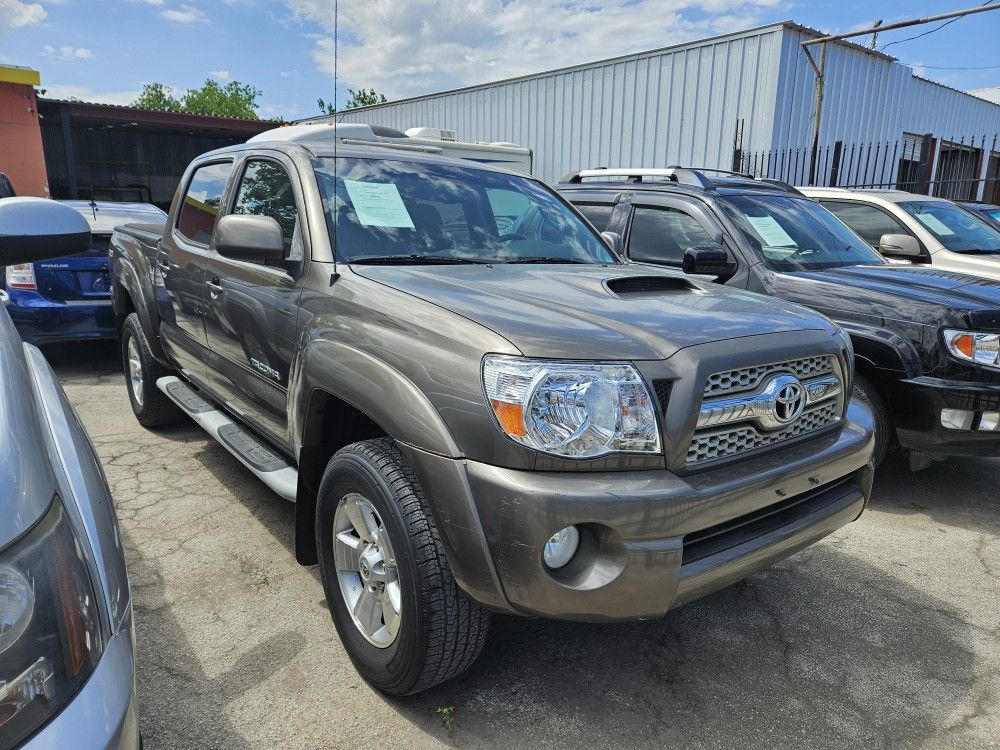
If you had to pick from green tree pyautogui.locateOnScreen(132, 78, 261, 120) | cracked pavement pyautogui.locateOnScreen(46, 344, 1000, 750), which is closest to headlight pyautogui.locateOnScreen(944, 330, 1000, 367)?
cracked pavement pyautogui.locateOnScreen(46, 344, 1000, 750)

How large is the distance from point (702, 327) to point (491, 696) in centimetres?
137

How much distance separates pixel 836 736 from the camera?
2174 millimetres

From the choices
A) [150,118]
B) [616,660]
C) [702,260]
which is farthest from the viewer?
[150,118]

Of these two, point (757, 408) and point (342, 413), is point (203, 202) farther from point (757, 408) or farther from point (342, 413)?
point (757, 408)

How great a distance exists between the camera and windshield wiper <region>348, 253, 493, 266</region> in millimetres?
2684

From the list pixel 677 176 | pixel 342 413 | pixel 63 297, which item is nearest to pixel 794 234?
pixel 677 176

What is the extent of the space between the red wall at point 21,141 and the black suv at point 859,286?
13687 mm

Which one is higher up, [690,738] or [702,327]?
[702,327]

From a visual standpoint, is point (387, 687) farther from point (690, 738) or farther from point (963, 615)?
point (963, 615)

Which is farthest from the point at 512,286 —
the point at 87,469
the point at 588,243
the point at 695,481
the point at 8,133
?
the point at 8,133

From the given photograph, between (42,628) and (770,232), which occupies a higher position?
(770,232)

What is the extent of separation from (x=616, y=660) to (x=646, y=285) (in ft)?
4.54

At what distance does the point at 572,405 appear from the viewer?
72.6 inches

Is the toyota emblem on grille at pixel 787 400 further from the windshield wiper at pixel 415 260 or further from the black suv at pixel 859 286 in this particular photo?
the black suv at pixel 859 286
